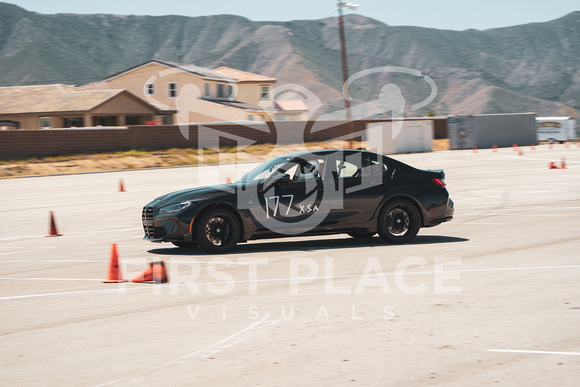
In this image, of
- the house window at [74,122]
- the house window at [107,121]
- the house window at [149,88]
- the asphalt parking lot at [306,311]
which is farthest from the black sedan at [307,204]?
the house window at [149,88]

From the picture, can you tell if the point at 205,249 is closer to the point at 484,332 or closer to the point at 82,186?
the point at 484,332

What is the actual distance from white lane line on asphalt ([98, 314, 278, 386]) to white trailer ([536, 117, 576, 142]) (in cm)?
5679

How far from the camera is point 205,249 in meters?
10.9

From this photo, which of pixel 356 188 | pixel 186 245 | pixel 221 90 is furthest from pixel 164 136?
pixel 356 188

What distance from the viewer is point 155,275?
8.88 m

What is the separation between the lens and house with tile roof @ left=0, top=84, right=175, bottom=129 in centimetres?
5272

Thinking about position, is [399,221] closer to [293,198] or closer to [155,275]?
[293,198]

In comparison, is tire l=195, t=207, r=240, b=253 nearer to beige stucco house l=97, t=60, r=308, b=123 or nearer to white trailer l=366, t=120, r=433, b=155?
white trailer l=366, t=120, r=433, b=155

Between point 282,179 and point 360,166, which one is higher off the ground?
point 360,166

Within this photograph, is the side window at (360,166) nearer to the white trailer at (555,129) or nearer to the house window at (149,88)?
the white trailer at (555,129)

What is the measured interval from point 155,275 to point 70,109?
154ft

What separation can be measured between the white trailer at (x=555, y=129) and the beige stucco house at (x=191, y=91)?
26.4m

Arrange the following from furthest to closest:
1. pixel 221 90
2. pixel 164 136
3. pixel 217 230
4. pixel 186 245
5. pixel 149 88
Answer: pixel 221 90 → pixel 149 88 → pixel 164 136 → pixel 186 245 → pixel 217 230

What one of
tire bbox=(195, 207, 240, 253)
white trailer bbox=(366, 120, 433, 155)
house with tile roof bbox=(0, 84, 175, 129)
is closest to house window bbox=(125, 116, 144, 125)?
house with tile roof bbox=(0, 84, 175, 129)
